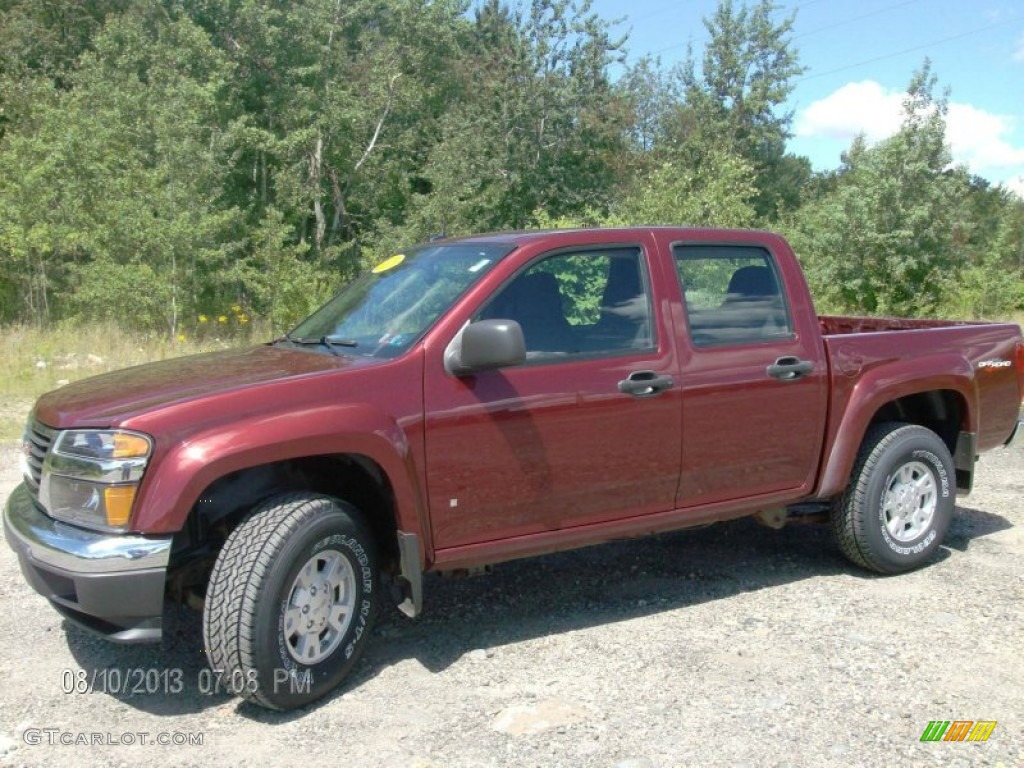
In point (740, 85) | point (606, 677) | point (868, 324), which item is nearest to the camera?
point (606, 677)

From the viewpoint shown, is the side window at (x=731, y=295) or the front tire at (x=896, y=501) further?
the front tire at (x=896, y=501)

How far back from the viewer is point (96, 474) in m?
3.51

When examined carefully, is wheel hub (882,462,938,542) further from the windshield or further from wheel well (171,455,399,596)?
wheel well (171,455,399,596)

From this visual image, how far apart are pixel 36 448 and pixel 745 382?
3.31 metres

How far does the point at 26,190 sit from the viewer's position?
18.1 metres

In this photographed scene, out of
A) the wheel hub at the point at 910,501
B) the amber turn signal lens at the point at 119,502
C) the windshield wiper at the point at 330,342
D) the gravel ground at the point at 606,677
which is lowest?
the gravel ground at the point at 606,677

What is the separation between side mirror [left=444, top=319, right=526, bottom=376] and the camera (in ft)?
12.8

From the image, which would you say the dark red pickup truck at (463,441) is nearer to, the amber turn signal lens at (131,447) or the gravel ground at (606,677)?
the amber turn signal lens at (131,447)

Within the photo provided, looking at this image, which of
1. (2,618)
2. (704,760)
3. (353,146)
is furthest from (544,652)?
(353,146)

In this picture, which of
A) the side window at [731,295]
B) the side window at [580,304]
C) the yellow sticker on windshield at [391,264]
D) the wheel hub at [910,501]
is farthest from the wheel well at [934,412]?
the yellow sticker on windshield at [391,264]

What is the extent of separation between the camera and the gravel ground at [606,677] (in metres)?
3.50

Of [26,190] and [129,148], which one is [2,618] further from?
[129,148]

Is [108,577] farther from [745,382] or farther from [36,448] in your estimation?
[745,382]

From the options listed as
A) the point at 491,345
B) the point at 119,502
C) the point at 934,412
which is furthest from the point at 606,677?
the point at 934,412
